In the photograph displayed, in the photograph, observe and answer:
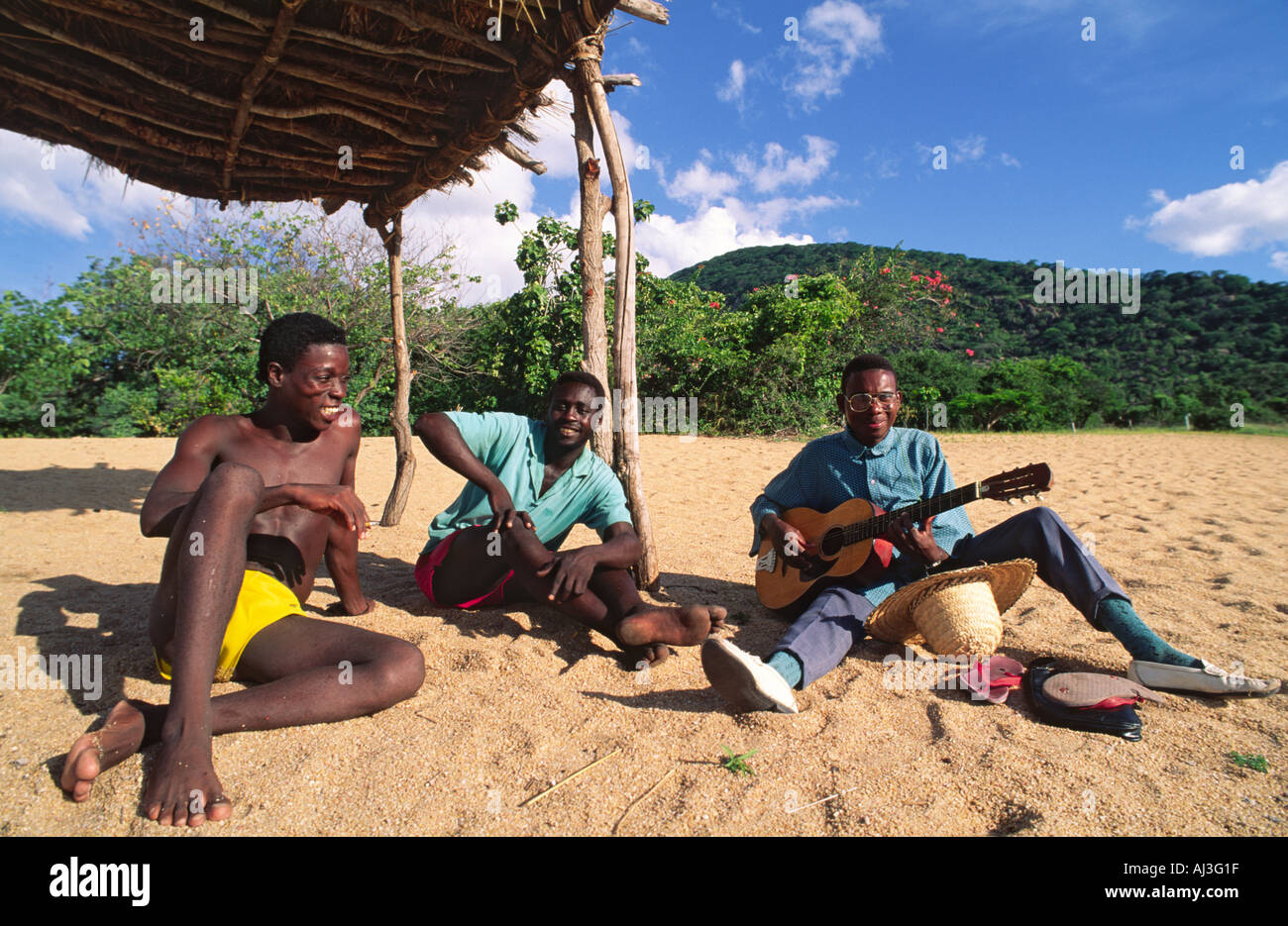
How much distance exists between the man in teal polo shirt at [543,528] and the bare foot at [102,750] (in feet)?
4.42

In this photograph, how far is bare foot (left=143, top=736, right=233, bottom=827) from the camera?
167 centimetres

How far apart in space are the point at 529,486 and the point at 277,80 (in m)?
2.92

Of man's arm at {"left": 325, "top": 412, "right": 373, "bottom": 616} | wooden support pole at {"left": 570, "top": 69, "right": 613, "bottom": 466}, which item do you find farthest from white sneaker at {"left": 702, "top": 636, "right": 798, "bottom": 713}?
wooden support pole at {"left": 570, "top": 69, "right": 613, "bottom": 466}

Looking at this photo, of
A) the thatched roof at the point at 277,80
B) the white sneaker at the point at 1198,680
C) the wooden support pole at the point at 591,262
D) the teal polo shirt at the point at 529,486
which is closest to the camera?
the white sneaker at the point at 1198,680

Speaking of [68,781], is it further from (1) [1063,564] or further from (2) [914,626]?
(1) [1063,564]

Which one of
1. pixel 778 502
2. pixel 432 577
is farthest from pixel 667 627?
pixel 432 577

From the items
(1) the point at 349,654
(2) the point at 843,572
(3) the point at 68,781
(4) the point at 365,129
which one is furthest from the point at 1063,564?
(4) the point at 365,129

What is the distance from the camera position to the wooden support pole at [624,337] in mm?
3729

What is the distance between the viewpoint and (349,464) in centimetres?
292

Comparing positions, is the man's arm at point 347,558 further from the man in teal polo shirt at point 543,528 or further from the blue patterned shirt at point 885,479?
the blue patterned shirt at point 885,479

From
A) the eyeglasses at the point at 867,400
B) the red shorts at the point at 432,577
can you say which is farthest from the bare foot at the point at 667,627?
the eyeglasses at the point at 867,400

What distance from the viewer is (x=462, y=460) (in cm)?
297

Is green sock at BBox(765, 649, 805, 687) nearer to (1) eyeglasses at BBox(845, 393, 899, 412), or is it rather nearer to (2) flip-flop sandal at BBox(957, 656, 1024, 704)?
(2) flip-flop sandal at BBox(957, 656, 1024, 704)

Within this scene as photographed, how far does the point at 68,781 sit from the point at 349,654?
729 mm
